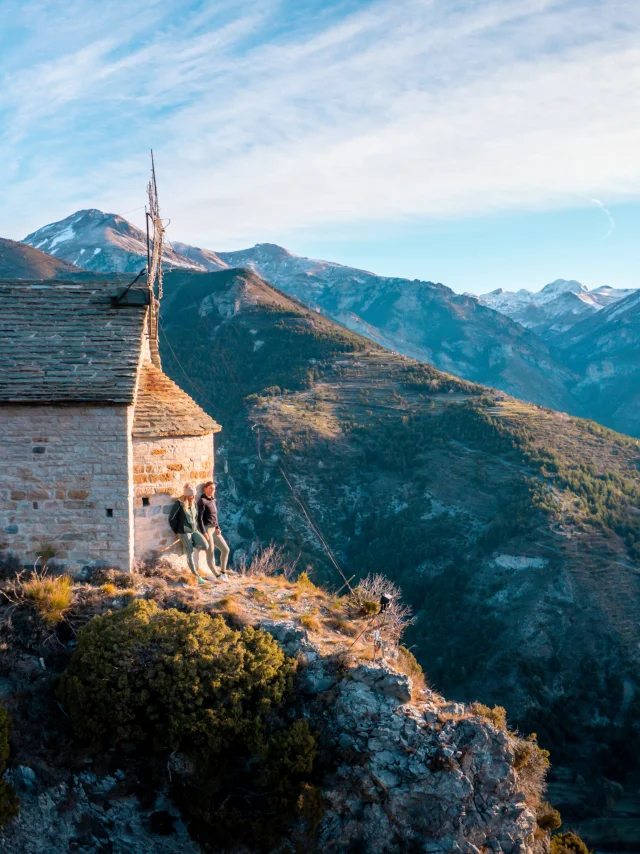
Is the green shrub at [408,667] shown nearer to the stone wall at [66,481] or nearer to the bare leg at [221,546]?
the bare leg at [221,546]

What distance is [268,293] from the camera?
13812cm

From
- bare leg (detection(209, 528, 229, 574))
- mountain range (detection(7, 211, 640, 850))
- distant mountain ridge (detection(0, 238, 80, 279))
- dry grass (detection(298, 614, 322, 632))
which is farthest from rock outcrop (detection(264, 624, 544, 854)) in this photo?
distant mountain ridge (detection(0, 238, 80, 279))

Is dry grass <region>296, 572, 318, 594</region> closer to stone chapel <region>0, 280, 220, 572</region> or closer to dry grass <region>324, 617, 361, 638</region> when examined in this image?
dry grass <region>324, 617, 361, 638</region>

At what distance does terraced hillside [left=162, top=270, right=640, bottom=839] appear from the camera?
5553 centimetres

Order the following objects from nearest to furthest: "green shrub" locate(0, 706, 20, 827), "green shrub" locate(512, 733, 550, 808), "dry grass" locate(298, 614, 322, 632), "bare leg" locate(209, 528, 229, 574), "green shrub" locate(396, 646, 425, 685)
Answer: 1. "green shrub" locate(0, 706, 20, 827)
2. "green shrub" locate(512, 733, 550, 808)
3. "dry grass" locate(298, 614, 322, 632)
4. "green shrub" locate(396, 646, 425, 685)
5. "bare leg" locate(209, 528, 229, 574)

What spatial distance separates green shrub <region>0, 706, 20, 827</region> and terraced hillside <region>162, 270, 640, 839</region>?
45368mm

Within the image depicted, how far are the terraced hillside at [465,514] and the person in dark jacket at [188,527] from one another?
42146 millimetres

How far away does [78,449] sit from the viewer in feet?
45.8

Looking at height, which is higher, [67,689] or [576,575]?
[67,689]

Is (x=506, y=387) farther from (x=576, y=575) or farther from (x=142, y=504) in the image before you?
(x=142, y=504)

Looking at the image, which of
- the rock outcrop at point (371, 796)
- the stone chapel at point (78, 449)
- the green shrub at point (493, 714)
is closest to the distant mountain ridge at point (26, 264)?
the stone chapel at point (78, 449)

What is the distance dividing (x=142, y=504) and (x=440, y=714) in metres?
7.31

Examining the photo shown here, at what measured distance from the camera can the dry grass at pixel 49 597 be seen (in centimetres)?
1327

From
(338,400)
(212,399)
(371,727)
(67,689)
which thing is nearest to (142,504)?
(67,689)
